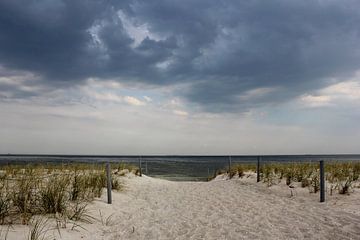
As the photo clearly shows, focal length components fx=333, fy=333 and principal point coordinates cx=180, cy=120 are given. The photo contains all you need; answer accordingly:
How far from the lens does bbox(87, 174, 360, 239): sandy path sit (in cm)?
622

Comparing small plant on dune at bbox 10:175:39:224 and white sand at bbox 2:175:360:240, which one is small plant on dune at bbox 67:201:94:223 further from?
small plant on dune at bbox 10:175:39:224

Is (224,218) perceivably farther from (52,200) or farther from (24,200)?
(24,200)

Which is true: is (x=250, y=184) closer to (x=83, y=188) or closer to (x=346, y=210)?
(x=346, y=210)

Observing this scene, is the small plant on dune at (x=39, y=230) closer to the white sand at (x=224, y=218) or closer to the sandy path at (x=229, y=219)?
the white sand at (x=224, y=218)

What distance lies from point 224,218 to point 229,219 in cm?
17

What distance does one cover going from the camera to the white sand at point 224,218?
616 centimetres

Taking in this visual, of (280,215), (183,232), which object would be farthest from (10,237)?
(280,215)

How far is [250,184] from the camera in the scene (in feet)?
46.5

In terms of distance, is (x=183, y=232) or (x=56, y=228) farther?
(x=183, y=232)

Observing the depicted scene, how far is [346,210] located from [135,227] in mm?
4956

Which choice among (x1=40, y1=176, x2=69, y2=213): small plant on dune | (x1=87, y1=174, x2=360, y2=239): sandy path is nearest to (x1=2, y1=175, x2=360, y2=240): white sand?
(x1=87, y1=174, x2=360, y2=239): sandy path

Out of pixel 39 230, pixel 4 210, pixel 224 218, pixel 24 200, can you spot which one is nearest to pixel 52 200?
pixel 24 200

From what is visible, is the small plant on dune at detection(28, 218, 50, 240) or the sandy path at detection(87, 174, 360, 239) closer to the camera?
the small plant on dune at detection(28, 218, 50, 240)

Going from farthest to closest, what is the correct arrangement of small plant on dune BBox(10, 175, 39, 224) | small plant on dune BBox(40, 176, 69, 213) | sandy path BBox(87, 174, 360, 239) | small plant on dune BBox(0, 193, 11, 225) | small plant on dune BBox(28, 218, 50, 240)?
small plant on dune BBox(40, 176, 69, 213) < sandy path BBox(87, 174, 360, 239) < small plant on dune BBox(10, 175, 39, 224) < small plant on dune BBox(0, 193, 11, 225) < small plant on dune BBox(28, 218, 50, 240)
